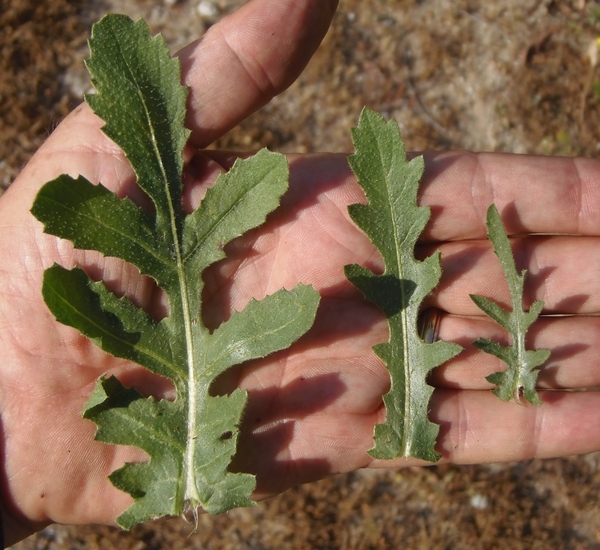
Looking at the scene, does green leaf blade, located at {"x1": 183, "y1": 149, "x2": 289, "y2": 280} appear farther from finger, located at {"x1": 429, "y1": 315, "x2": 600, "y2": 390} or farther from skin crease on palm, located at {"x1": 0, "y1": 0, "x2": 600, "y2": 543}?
finger, located at {"x1": 429, "y1": 315, "x2": 600, "y2": 390}

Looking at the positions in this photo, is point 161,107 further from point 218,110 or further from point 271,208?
point 271,208

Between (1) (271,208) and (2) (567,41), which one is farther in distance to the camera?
(2) (567,41)

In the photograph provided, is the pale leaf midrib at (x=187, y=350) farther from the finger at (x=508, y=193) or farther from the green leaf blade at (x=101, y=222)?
the finger at (x=508, y=193)

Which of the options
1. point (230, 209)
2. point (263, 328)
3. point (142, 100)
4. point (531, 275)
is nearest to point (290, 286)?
point (263, 328)

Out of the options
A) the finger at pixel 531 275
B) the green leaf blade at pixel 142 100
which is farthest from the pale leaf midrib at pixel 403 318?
the green leaf blade at pixel 142 100

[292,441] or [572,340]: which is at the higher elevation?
[572,340]

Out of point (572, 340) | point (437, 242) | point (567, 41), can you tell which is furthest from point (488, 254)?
point (567, 41)
